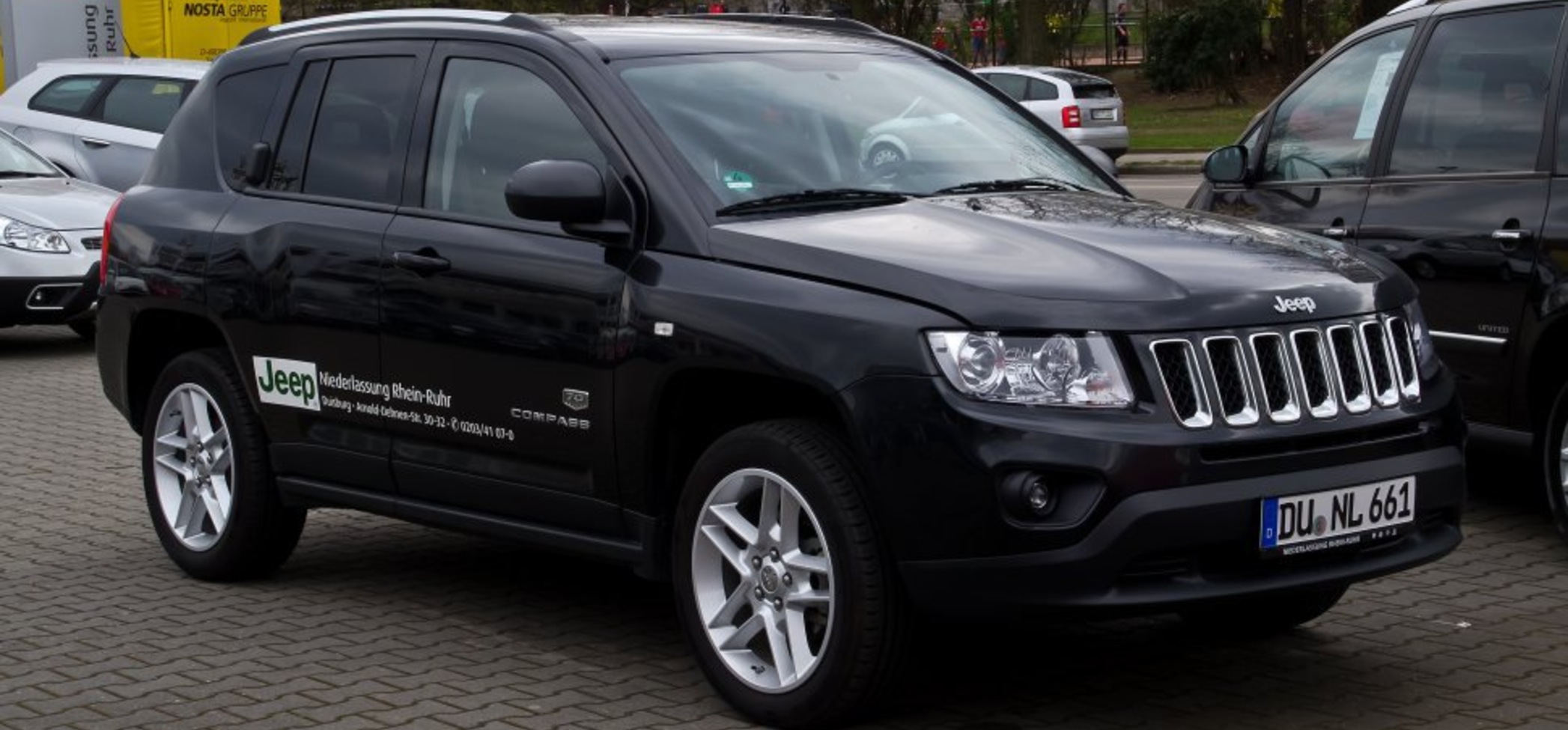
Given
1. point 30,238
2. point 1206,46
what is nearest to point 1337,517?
point 30,238

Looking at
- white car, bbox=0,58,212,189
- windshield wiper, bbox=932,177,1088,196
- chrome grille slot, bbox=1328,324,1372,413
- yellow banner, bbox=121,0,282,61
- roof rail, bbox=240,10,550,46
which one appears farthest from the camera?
yellow banner, bbox=121,0,282,61

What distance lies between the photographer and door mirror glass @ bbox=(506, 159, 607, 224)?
235 inches

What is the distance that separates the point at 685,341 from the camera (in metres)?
5.81

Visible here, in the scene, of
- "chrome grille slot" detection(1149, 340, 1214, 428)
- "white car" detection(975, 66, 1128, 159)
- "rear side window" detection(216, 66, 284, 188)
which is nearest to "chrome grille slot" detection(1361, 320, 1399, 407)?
"chrome grille slot" detection(1149, 340, 1214, 428)

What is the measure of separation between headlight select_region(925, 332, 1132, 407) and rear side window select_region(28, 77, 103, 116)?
15.7m

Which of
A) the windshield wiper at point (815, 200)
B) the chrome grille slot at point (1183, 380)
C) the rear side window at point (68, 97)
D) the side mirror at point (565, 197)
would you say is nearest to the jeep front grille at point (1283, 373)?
the chrome grille slot at point (1183, 380)

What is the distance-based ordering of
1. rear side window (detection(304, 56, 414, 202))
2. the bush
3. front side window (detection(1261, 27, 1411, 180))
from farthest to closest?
the bush → front side window (detection(1261, 27, 1411, 180)) → rear side window (detection(304, 56, 414, 202))

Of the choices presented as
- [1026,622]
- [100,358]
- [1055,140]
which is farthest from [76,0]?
[1026,622]

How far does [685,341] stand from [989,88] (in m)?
2.00

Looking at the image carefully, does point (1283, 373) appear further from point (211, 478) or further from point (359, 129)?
point (211, 478)

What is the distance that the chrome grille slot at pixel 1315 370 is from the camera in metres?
5.46

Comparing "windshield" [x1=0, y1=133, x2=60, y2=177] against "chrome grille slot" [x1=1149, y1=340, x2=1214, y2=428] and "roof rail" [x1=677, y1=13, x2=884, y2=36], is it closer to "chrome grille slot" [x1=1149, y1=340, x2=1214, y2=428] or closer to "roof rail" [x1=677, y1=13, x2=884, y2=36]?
"roof rail" [x1=677, y1=13, x2=884, y2=36]

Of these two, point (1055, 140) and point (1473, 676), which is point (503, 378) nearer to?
point (1055, 140)

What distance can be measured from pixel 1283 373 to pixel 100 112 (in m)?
15.7
